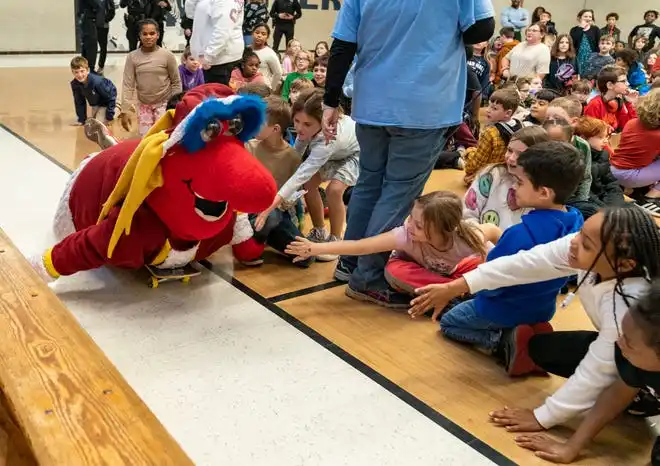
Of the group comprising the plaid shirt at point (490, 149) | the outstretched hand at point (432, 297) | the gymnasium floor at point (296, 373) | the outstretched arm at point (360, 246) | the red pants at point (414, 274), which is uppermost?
the plaid shirt at point (490, 149)

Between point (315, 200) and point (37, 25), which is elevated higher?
point (37, 25)

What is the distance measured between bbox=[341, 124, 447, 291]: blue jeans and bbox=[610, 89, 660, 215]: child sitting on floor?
2.00m

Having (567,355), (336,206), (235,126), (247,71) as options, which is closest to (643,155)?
(336,206)

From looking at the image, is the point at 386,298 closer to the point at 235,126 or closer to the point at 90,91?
the point at 235,126

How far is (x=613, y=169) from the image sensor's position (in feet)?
13.6

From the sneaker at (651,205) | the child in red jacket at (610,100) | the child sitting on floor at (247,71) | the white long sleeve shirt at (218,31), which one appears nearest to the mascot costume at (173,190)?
the white long sleeve shirt at (218,31)

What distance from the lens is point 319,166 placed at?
2.85 meters

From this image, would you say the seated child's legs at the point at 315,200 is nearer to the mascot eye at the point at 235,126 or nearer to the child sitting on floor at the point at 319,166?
the child sitting on floor at the point at 319,166

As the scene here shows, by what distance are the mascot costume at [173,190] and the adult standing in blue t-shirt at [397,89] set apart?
16.0 inches

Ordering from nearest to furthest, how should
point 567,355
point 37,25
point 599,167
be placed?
point 567,355 < point 599,167 < point 37,25

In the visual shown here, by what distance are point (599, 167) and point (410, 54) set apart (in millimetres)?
1911

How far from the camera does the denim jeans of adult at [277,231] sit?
293cm

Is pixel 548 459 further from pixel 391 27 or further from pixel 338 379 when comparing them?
pixel 391 27

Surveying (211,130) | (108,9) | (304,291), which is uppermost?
(108,9)
